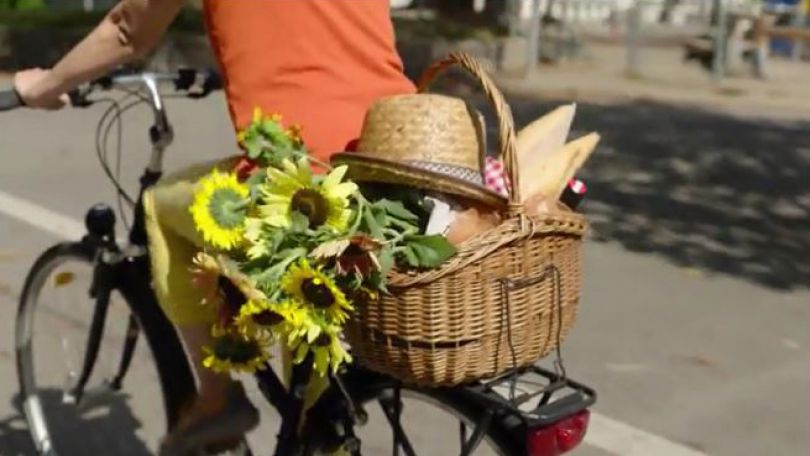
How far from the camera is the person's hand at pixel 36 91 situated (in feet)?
11.1

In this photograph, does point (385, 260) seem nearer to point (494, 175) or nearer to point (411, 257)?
point (411, 257)

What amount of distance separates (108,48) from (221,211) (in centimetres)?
62

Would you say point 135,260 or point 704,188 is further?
point 704,188

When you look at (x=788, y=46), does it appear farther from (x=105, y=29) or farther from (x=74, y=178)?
(x=105, y=29)

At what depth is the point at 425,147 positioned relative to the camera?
8.78ft

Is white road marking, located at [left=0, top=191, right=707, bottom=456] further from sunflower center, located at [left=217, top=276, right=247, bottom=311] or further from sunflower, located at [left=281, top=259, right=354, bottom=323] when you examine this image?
sunflower, located at [left=281, top=259, right=354, bottom=323]

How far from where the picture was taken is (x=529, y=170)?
2.76 meters

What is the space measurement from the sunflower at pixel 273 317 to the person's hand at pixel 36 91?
935mm

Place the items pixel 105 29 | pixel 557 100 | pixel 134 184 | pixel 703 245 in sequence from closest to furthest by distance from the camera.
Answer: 1. pixel 105 29
2. pixel 703 245
3. pixel 134 184
4. pixel 557 100

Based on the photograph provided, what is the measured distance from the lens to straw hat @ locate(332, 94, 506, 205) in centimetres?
262

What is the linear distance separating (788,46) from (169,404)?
17.5 m

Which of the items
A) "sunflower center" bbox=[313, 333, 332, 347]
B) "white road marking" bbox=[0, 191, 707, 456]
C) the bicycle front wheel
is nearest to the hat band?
"sunflower center" bbox=[313, 333, 332, 347]

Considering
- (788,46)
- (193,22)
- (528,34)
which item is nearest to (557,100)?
(528,34)

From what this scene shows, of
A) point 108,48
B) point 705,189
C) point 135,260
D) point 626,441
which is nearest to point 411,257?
point 108,48
